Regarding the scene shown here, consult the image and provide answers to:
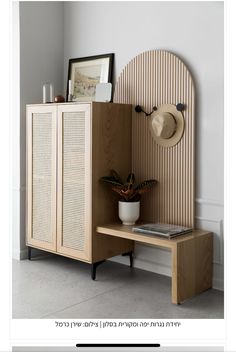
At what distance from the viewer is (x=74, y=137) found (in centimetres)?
337

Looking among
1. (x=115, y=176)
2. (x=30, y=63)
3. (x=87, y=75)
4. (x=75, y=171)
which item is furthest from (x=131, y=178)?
(x=30, y=63)

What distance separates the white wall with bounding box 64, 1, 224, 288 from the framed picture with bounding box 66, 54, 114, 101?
0.17 metres

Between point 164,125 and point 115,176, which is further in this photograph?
point 115,176

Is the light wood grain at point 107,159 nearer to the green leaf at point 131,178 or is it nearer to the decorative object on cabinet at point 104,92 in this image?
the green leaf at point 131,178

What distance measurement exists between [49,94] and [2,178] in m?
2.68

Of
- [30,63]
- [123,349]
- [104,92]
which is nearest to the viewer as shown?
[123,349]

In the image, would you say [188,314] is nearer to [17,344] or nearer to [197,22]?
[17,344]

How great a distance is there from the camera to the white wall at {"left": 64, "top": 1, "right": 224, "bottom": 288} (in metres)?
3.04

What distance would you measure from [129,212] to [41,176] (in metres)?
0.90

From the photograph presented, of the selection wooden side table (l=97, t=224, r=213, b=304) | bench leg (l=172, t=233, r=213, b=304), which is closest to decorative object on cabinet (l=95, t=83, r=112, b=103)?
wooden side table (l=97, t=224, r=213, b=304)

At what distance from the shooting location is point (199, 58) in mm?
3121

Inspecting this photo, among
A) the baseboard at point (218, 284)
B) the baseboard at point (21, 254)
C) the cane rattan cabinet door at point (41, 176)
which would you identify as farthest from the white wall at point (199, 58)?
the baseboard at point (21, 254)

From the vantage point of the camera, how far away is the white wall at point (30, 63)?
3.84 m

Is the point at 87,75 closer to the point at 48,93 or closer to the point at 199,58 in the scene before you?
the point at 48,93
